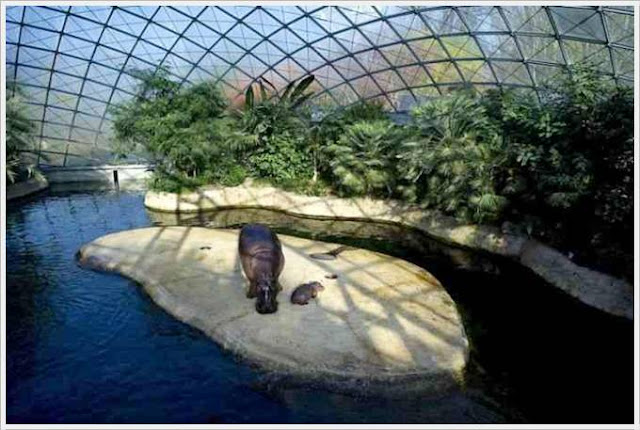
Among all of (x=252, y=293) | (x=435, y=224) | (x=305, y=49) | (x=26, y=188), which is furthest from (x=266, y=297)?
(x=26, y=188)

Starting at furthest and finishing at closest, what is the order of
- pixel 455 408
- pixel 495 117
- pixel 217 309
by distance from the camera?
pixel 495 117
pixel 217 309
pixel 455 408

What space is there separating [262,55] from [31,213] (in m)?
16.3

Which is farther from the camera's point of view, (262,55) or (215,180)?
(262,55)

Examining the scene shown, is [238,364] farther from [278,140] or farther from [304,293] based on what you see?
[278,140]

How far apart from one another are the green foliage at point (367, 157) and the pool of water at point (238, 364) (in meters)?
7.11

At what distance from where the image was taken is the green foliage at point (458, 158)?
16188 millimetres

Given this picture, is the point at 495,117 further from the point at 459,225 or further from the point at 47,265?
the point at 47,265

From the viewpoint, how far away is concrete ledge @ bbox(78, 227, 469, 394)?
848 centimetres

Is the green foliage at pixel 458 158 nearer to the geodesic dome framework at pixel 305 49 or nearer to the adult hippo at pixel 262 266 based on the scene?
the geodesic dome framework at pixel 305 49

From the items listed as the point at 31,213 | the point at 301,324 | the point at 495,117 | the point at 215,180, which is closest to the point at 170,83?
the point at 215,180

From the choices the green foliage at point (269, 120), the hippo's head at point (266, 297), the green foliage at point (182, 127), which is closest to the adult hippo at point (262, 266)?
the hippo's head at point (266, 297)

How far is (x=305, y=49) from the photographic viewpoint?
27688 millimetres

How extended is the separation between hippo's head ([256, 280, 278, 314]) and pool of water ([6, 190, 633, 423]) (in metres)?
1.36

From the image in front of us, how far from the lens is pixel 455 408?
767cm
